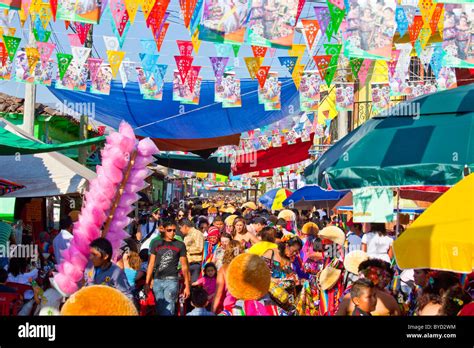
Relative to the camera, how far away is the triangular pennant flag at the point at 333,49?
1488cm

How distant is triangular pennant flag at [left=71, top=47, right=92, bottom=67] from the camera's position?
14641mm

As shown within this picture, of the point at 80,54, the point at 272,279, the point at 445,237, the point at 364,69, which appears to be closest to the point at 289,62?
the point at 80,54

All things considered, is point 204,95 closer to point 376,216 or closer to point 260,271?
point 376,216

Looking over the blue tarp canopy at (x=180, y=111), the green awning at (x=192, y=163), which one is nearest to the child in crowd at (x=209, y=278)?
the blue tarp canopy at (x=180, y=111)

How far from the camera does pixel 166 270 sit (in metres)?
9.08

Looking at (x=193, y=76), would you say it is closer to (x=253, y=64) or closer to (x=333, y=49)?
(x=253, y=64)

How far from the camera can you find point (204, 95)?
672 inches

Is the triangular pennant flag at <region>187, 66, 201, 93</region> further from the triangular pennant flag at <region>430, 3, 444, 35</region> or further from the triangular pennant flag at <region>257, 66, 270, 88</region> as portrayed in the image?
the triangular pennant flag at <region>430, 3, 444, 35</region>

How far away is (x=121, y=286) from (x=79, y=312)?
3060 mm

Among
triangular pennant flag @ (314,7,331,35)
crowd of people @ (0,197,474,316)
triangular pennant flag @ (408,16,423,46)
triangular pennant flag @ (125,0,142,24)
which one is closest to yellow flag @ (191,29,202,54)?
triangular pennant flag @ (125,0,142,24)

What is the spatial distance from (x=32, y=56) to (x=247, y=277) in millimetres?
10011

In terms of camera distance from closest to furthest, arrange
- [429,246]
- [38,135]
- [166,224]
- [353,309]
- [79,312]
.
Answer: [79,312] → [429,246] → [353,309] → [166,224] → [38,135]

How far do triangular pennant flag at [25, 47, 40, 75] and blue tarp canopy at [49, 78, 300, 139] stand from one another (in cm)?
110

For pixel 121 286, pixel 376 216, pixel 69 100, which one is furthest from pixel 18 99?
pixel 121 286
